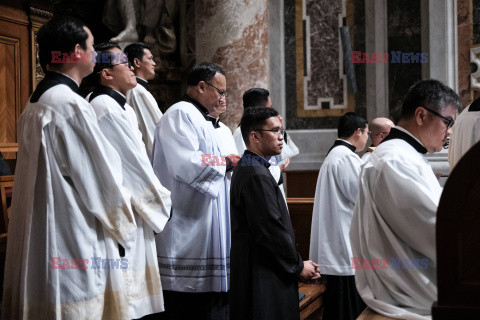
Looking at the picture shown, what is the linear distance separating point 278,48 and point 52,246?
5.64 meters

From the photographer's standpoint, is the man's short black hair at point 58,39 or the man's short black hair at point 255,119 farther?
the man's short black hair at point 255,119

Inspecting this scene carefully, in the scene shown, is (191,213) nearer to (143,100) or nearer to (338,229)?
(143,100)

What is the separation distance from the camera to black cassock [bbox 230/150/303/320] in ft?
11.4

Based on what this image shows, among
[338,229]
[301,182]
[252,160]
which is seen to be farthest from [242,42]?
[252,160]

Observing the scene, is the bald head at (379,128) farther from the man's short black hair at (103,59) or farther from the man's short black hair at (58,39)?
the man's short black hair at (58,39)

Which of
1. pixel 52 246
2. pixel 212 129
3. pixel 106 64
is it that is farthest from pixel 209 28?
pixel 52 246

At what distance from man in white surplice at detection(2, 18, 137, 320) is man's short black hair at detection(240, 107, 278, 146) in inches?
38.5

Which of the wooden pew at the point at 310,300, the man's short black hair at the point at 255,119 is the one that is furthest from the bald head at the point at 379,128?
the man's short black hair at the point at 255,119

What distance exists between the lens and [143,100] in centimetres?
504

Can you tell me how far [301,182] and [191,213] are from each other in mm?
3619

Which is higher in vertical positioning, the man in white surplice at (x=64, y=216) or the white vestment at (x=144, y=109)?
the white vestment at (x=144, y=109)

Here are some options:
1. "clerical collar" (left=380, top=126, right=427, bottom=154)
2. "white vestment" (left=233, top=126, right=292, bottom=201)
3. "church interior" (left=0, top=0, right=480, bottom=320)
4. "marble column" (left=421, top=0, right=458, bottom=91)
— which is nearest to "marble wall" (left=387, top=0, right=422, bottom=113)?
"church interior" (left=0, top=0, right=480, bottom=320)

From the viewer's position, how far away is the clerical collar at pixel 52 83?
3.00m

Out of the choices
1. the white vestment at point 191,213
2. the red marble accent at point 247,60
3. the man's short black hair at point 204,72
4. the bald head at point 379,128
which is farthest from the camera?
the red marble accent at point 247,60
